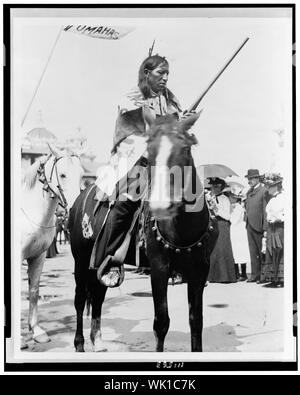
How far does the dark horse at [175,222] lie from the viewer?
3.08m

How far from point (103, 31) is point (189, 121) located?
816mm

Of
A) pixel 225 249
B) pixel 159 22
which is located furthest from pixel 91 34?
pixel 225 249

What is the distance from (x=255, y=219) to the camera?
3.18 m

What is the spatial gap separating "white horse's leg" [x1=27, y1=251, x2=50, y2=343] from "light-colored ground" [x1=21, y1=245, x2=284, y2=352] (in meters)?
0.03

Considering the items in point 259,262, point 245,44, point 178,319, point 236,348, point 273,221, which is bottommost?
point 236,348

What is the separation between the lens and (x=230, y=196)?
3.19 meters

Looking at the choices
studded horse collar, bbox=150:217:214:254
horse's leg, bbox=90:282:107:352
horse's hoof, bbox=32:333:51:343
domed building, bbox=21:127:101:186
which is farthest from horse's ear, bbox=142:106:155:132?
horse's hoof, bbox=32:333:51:343

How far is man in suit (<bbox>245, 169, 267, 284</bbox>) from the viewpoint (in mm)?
3164

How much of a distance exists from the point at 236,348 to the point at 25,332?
1397 mm

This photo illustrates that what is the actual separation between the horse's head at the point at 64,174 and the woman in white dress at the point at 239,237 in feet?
3.38

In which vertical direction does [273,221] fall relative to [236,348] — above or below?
above

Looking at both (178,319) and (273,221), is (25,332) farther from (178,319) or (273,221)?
(273,221)

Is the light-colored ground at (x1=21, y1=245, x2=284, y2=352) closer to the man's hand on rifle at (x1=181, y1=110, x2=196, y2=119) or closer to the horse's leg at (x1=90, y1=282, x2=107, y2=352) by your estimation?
the horse's leg at (x1=90, y1=282, x2=107, y2=352)

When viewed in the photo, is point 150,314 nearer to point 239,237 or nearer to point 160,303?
point 160,303
